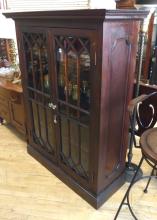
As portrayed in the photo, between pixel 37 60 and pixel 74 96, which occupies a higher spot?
pixel 37 60

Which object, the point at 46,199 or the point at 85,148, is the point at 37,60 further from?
the point at 46,199

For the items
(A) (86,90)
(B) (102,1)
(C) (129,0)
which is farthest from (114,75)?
(B) (102,1)

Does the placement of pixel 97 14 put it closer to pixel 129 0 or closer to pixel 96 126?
pixel 129 0

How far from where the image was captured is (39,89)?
72.4 inches

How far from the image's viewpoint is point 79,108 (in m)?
1.49

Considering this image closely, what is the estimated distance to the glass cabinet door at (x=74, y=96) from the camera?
1352 mm

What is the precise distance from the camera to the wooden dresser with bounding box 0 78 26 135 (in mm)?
2209

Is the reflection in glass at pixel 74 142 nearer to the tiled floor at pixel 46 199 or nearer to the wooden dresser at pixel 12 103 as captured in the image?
the tiled floor at pixel 46 199

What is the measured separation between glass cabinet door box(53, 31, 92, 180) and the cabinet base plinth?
0.12 meters

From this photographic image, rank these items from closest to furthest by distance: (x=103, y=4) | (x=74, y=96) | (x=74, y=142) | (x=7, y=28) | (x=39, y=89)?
(x=74, y=96), (x=74, y=142), (x=39, y=89), (x=103, y=4), (x=7, y=28)

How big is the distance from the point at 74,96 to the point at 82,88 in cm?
11

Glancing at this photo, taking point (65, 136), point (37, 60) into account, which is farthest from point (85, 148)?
point (37, 60)

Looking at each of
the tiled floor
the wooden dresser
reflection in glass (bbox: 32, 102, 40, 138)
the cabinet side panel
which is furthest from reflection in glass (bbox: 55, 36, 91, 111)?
the tiled floor

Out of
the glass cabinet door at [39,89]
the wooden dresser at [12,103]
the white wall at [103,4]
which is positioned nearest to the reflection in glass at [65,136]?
the glass cabinet door at [39,89]
